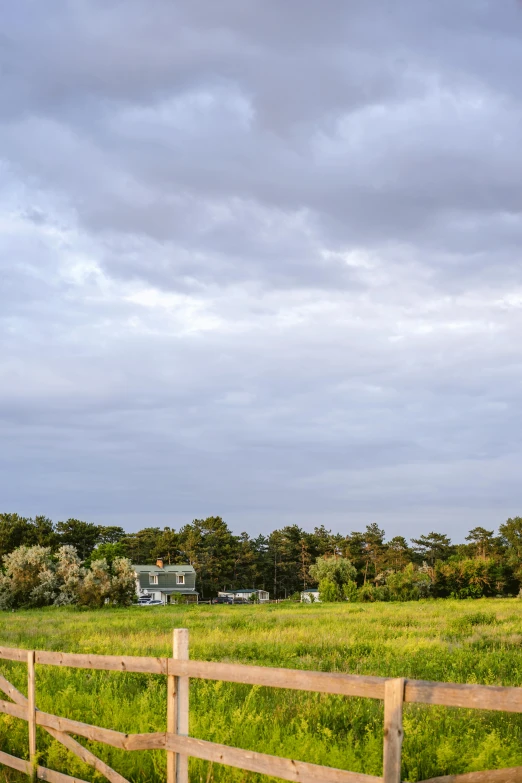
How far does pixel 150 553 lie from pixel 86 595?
61784 mm

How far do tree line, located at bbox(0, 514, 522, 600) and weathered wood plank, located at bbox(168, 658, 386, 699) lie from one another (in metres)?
76.8

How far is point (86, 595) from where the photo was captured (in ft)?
180

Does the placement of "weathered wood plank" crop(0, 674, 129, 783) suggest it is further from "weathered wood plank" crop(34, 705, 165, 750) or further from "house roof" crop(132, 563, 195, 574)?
"house roof" crop(132, 563, 195, 574)

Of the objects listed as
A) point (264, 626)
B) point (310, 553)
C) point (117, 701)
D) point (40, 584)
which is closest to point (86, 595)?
point (40, 584)

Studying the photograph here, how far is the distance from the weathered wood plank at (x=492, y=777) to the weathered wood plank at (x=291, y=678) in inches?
25.5

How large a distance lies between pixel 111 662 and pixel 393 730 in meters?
3.70

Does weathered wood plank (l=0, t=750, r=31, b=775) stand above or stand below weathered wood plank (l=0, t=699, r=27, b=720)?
below

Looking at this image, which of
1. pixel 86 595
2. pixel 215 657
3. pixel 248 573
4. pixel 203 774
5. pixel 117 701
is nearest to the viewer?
pixel 203 774

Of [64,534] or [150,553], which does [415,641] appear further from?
[150,553]

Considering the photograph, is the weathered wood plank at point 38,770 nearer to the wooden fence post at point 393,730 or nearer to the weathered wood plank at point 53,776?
the weathered wood plank at point 53,776

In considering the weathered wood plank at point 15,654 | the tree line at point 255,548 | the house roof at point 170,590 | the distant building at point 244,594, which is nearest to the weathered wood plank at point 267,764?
the weathered wood plank at point 15,654

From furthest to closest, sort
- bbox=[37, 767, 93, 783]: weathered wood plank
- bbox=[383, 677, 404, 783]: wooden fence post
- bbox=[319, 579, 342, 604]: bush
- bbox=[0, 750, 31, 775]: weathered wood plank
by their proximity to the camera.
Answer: bbox=[319, 579, 342, 604]: bush < bbox=[0, 750, 31, 775]: weathered wood plank < bbox=[37, 767, 93, 783]: weathered wood plank < bbox=[383, 677, 404, 783]: wooden fence post

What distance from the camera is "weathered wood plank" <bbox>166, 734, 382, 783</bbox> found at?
4.96 metres

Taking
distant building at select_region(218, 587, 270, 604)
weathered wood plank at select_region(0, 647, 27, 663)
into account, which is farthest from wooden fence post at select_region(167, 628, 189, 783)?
distant building at select_region(218, 587, 270, 604)
